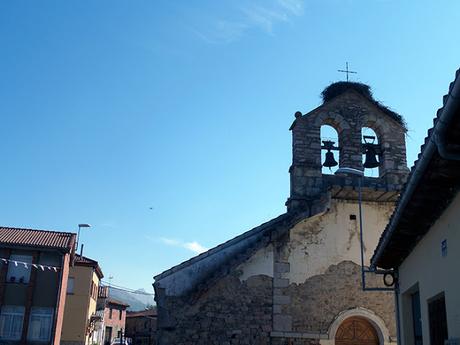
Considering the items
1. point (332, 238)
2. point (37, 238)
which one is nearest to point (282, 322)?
point (332, 238)

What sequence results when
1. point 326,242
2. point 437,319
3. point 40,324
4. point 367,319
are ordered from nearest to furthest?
point 437,319, point 367,319, point 326,242, point 40,324

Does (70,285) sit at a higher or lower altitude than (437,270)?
higher

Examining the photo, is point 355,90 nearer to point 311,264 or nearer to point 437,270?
point 311,264

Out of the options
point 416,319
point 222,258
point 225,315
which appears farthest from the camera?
point 222,258

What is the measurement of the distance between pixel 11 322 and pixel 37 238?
4.38m

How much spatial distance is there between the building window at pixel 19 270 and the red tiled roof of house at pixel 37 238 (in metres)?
0.70

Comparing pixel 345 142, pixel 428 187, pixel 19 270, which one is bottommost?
pixel 428 187

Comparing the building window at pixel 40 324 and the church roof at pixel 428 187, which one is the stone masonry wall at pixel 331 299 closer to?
the church roof at pixel 428 187

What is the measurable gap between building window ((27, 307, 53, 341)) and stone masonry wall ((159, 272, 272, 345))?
1535 centimetres

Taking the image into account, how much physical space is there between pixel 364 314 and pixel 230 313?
346 centimetres

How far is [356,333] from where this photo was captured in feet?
44.8

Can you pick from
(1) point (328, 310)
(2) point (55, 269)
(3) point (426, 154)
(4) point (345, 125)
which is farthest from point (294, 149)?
(2) point (55, 269)

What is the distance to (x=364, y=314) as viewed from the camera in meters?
13.6

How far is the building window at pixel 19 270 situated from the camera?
26.4 m
